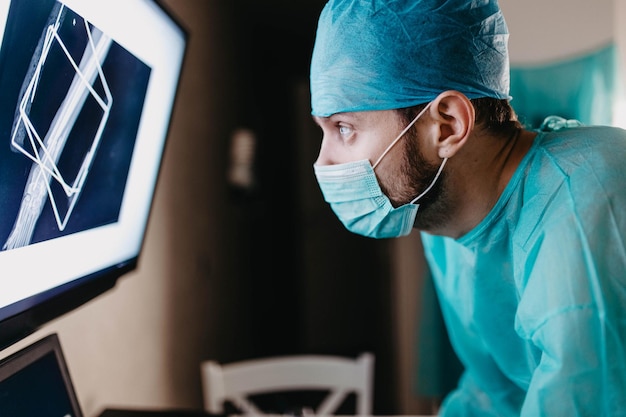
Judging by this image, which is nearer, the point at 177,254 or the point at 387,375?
the point at 177,254

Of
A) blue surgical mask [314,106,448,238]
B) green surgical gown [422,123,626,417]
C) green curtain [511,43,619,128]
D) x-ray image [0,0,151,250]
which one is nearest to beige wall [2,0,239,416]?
x-ray image [0,0,151,250]

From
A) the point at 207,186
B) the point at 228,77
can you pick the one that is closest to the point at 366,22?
the point at 207,186

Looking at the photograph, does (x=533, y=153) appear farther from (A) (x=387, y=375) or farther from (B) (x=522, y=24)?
(A) (x=387, y=375)

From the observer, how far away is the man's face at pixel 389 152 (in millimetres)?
862

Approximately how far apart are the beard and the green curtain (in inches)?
15.9

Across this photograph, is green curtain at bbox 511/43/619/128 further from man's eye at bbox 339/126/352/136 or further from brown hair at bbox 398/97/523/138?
man's eye at bbox 339/126/352/136

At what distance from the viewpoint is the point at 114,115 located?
88cm

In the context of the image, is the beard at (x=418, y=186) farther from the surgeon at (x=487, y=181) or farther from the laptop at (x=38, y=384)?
the laptop at (x=38, y=384)

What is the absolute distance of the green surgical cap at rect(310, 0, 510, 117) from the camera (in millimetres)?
814

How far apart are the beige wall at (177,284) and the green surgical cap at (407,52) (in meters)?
0.73

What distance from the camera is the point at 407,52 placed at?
2.68 feet

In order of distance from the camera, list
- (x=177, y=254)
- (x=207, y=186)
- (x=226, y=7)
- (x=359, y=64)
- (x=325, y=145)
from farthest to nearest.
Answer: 1. (x=226, y=7)
2. (x=207, y=186)
3. (x=177, y=254)
4. (x=325, y=145)
5. (x=359, y=64)

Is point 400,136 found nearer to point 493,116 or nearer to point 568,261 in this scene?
point 493,116

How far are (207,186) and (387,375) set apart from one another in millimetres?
1287
